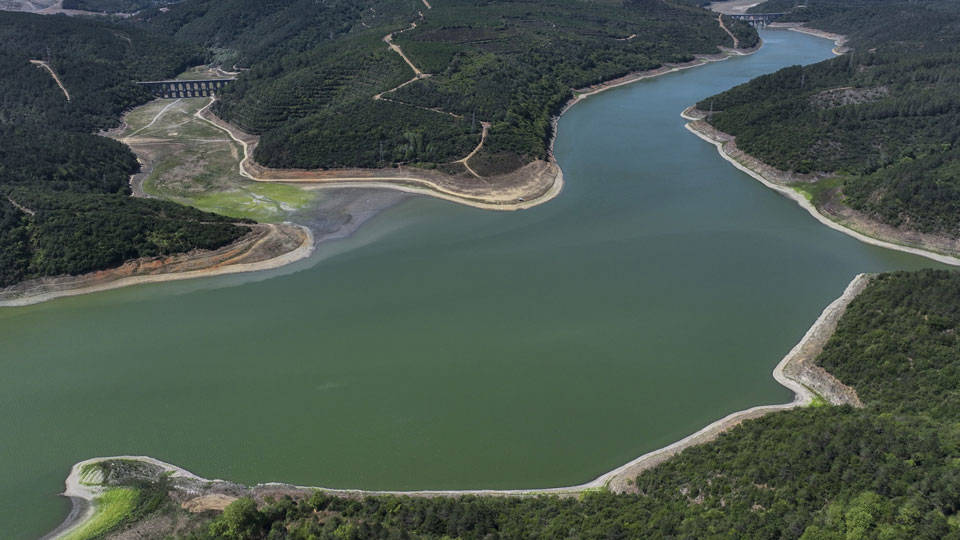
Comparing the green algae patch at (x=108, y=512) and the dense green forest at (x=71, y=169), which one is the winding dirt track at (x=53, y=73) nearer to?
the dense green forest at (x=71, y=169)

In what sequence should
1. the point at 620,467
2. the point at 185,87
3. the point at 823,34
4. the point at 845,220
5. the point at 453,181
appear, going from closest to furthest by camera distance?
the point at 620,467 → the point at 845,220 → the point at 453,181 → the point at 185,87 → the point at 823,34

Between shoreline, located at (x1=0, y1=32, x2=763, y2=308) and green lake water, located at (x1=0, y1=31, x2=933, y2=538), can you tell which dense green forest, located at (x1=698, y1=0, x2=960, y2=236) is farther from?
shoreline, located at (x1=0, y1=32, x2=763, y2=308)

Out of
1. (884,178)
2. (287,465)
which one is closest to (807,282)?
(884,178)

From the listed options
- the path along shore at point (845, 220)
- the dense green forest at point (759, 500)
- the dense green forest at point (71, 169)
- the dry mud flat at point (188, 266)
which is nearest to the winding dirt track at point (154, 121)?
the dense green forest at point (71, 169)

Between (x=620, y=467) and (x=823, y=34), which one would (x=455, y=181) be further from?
(x=823, y=34)

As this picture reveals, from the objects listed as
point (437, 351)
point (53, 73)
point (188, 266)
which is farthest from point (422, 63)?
point (437, 351)
